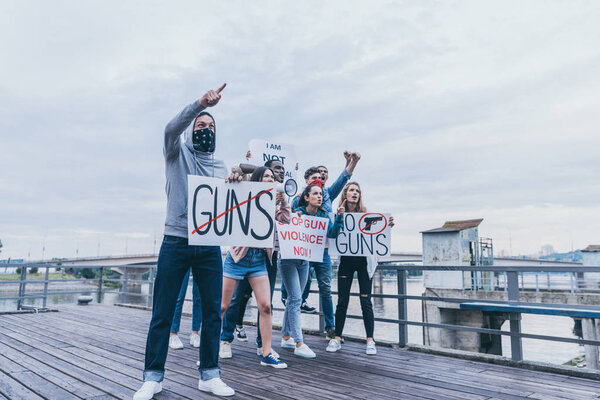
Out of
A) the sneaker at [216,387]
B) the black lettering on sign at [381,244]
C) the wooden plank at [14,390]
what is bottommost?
the wooden plank at [14,390]

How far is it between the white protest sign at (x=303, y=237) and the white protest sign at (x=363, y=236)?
211 millimetres

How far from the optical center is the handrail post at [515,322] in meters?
3.96

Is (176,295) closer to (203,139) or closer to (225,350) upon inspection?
(203,139)

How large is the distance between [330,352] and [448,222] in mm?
19512

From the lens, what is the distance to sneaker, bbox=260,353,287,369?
3.59m

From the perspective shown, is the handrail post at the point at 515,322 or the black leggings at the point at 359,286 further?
the black leggings at the point at 359,286

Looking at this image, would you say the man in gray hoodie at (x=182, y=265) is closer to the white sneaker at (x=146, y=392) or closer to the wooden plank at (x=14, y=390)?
the white sneaker at (x=146, y=392)

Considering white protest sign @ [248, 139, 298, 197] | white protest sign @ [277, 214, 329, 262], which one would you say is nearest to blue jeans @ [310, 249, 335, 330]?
white protest sign @ [277, 214, 329, 262]

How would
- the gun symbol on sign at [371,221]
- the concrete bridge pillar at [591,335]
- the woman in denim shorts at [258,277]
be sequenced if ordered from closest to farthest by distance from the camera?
1. the woman in denim shorts at [258,277]
2. the gun symbol on sign at [371,221]
3. the concrete bridge pillar at [591,335]

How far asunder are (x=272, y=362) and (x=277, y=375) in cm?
26

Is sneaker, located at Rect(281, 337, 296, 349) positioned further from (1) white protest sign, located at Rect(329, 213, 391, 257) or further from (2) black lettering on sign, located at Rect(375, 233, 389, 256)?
(2) black lettering on sign, located at Rect(375, 233, 389, 256)

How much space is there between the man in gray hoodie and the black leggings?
1.88 m

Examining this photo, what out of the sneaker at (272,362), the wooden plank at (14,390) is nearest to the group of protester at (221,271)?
the sneaker at (272,362)

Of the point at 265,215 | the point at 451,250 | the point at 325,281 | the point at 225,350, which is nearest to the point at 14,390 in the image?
the point at 225,350
